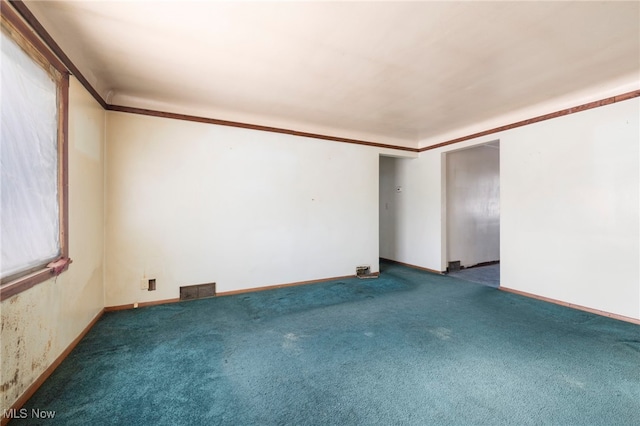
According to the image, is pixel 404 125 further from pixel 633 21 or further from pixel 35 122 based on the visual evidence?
pixel 35 122

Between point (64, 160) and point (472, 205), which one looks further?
point (472, 205)

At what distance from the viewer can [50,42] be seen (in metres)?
1.91

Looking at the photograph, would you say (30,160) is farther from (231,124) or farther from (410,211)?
(410,211)

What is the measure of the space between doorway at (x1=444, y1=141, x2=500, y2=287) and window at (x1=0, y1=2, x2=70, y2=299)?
5422 millimetres

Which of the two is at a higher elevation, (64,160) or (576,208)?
(64,160)

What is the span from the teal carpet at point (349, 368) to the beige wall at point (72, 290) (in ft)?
0.60

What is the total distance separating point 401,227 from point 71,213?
5253mm

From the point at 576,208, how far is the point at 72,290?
541cm

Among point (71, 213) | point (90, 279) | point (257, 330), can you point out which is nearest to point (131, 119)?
point (71, 213)

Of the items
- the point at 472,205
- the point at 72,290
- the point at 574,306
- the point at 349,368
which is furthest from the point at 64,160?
the point at 472,205

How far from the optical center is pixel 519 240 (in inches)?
150

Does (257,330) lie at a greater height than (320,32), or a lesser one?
lesser

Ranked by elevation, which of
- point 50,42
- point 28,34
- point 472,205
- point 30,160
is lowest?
point 472,205

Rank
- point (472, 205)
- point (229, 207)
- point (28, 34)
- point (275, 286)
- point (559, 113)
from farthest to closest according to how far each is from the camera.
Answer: point (472, 205) → point (275, 286) → point (229, 207) → point (559, 113) → point (28, 34)
